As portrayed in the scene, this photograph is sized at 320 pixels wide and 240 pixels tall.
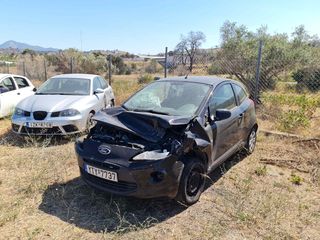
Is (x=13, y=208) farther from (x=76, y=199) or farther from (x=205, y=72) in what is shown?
(x=205, y=72)

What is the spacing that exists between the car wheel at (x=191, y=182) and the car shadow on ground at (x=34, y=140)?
3530 mm

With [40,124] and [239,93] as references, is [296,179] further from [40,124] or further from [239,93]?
[40,124]

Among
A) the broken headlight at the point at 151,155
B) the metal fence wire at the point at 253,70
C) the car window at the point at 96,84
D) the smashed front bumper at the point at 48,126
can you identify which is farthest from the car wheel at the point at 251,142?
the car window at the point at 96,84

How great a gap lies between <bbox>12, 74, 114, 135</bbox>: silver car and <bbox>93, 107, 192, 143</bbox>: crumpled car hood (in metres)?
2.59

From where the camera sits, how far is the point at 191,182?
415 cm

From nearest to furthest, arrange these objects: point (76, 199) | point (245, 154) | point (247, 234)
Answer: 1. point (247, 234)
2. point (76, 199)
3. point (245, 154)

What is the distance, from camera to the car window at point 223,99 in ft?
15.4

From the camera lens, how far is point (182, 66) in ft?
36.6

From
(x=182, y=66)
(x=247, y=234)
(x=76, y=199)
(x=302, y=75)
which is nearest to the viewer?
(x=247, y=234)

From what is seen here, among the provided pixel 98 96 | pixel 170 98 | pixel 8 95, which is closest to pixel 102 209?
pixel 170 98

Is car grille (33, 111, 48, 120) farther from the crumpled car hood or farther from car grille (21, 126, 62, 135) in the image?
the crumpled car hood

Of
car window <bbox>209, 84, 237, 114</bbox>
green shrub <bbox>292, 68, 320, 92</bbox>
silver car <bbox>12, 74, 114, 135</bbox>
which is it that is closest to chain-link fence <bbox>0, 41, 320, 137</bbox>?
green shrub <bbox>292, 68, 320, 92</bbox>

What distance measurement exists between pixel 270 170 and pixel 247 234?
85.4 inches

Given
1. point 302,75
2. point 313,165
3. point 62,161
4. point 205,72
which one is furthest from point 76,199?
point 302,75
